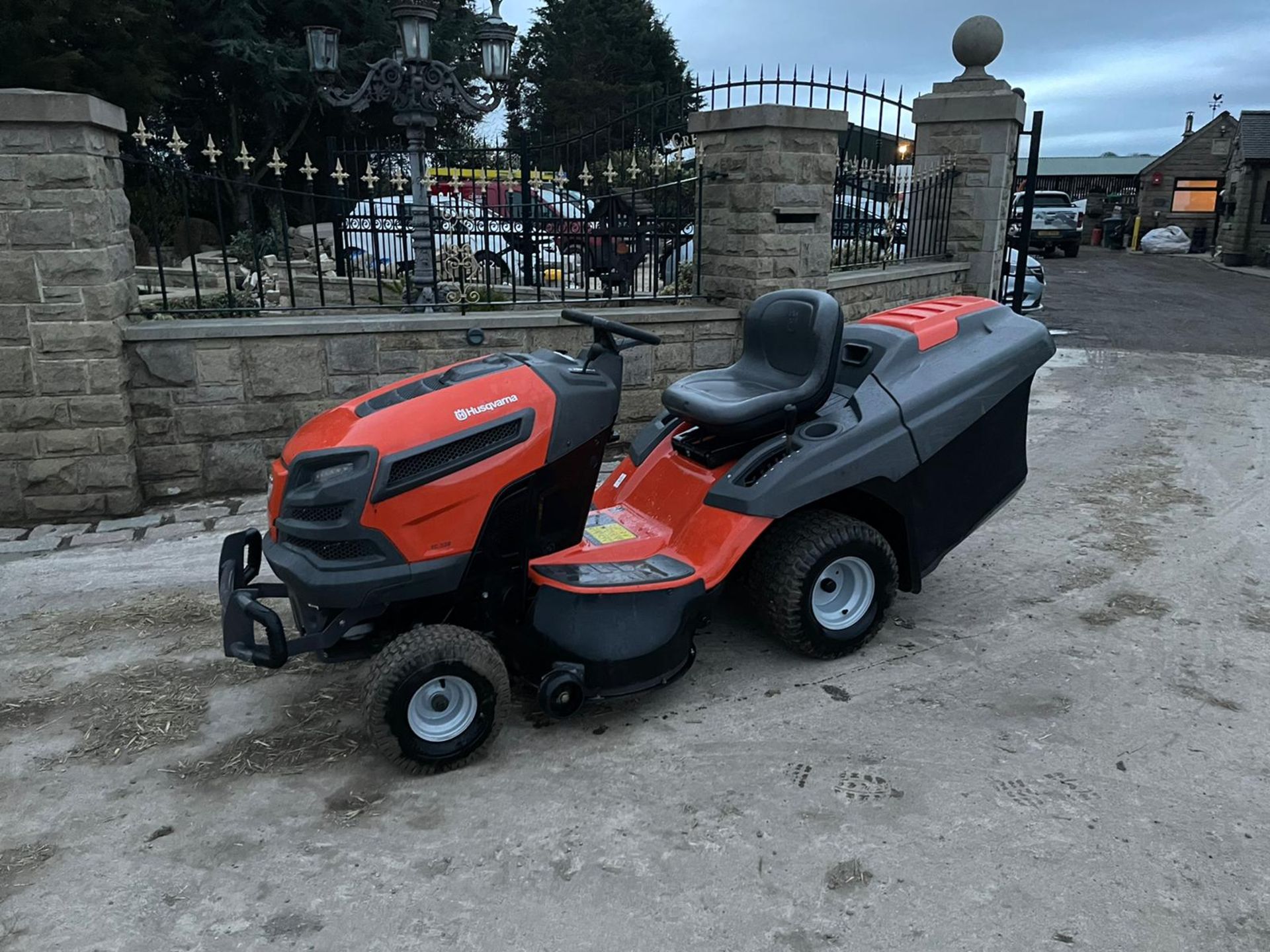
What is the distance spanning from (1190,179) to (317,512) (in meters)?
38.7

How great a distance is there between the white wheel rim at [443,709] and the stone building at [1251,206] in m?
28.4

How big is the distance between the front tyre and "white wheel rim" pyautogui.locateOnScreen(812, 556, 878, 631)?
1.28m

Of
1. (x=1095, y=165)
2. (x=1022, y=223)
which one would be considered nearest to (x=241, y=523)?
(x=1022, y=223)

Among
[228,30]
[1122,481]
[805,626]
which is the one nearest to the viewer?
→ [805,626]

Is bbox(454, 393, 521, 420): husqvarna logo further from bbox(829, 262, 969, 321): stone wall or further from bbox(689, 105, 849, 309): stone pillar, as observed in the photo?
bbox(829, 262, 969, 321): stone wall

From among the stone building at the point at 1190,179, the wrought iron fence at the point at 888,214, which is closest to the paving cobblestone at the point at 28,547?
the wrought iron fence at the point at 888,214

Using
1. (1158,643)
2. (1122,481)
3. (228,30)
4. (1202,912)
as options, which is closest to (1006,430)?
(1158,643)

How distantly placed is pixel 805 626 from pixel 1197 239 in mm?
33852

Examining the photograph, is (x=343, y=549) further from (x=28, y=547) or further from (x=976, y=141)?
(x=976, y=141)

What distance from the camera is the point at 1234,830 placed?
101 inches

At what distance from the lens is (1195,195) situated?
3378 centimetres

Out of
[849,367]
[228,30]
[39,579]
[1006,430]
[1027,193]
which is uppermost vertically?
[228,30]

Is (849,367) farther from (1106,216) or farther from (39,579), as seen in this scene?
(1106,216)

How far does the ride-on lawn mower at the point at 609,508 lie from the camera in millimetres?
2723
